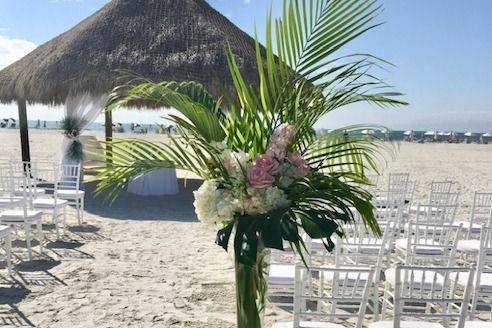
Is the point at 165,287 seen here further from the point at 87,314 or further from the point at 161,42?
the point at 161,42

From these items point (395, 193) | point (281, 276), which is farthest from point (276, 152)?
point (395, 193)

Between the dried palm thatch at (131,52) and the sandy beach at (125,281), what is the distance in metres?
4.02

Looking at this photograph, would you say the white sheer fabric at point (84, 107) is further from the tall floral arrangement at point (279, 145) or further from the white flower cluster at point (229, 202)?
the white flower cluster at point (229, 202)

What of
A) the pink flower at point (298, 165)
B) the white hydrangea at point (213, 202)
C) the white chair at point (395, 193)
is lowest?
the white chair at point (395, 193)

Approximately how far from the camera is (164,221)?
7.75 metres

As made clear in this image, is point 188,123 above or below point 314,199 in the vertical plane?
above

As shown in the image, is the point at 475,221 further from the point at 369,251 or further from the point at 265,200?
the point at 265,200

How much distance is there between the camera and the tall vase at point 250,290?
1.85m

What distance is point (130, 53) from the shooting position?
1059cm

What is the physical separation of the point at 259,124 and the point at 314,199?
397mm

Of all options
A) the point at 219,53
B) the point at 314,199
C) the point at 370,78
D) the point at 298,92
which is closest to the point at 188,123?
the point at 298,92

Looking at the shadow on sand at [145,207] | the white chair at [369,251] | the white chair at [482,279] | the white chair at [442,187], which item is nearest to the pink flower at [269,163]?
the white chair at [369,251]

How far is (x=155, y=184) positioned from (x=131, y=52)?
10.8ft

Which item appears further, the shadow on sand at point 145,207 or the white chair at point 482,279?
the shadow on sand at point 145,207
